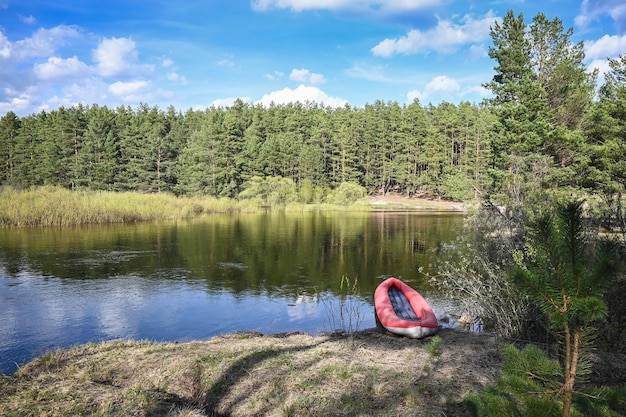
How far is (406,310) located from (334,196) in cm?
4381

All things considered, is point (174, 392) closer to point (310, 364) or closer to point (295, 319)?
point (310, 364)

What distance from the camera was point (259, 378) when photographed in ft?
17.7

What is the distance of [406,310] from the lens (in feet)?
28.7

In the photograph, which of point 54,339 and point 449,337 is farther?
point 54,339

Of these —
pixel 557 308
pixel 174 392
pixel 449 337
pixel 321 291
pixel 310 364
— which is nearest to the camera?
pixel 557 308

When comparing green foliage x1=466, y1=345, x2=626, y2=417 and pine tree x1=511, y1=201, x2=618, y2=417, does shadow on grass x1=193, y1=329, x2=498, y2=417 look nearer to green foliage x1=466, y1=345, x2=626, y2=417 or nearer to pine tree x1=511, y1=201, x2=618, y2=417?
green foliage x1=466, y1=345, x2=626, y2=417

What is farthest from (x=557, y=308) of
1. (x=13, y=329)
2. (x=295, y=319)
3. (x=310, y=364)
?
(x=13, y=329)

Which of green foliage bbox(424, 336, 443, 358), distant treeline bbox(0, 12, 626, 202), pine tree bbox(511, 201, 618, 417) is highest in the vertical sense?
distant treeline bbox(0, 12, 626, 202)

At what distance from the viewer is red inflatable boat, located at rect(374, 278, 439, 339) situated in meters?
7.40

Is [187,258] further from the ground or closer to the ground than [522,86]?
closer to the ground

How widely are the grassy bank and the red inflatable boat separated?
23585 millimetres

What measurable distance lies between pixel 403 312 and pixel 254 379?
413 cm

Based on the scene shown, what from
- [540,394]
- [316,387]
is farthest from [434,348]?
A: [540,394]

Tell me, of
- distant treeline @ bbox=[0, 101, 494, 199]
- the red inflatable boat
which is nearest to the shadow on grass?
the red inflatable boat
